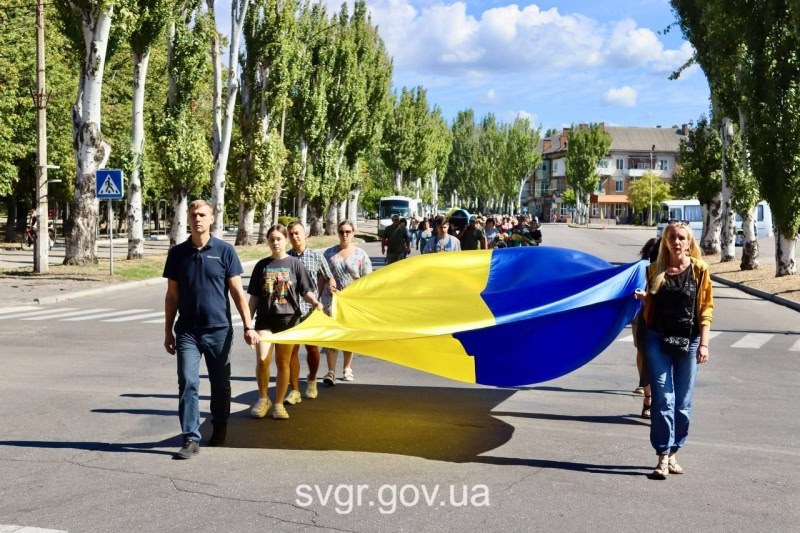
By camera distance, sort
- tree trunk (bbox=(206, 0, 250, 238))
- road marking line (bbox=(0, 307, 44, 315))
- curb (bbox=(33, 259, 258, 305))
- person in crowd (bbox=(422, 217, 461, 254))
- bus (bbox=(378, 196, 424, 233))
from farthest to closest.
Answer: bus (bbox=(378, 196, 424, 233)), tree trunk (bbox=(206, 0, 250, 238)), curb (bbox=(33, 259, 258, 305)), road marking line (bbox=(0, 307, 44, 315)), person in crowd (bbox=(422, 217, 461, 254))

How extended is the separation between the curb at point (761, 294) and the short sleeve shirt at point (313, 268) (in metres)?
14.7

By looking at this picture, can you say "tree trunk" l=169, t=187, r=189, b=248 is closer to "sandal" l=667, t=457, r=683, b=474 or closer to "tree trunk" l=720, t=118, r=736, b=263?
"tree trunk" l=720, t=118, r=736, b=263

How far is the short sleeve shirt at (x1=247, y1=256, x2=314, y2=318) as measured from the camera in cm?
890

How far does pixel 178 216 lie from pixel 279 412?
26.9m

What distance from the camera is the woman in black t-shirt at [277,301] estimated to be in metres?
8.89

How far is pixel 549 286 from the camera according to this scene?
8.73 meters

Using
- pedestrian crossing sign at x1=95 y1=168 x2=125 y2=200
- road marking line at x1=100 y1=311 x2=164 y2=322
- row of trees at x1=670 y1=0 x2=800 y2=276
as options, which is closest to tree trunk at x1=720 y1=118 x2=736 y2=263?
row of trees at x1=670 y1=0 x2=800 y2=276

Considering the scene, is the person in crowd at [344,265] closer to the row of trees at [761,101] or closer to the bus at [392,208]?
the row of trees at [761,101]

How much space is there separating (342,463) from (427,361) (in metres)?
1.41

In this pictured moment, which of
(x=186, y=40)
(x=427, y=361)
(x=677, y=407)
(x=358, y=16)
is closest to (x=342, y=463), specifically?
(x=427, y=361)

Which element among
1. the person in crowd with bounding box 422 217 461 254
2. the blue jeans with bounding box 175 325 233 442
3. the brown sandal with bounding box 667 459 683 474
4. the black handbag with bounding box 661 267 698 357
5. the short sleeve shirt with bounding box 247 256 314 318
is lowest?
the brown sandal with bounding box 667 459 683 474

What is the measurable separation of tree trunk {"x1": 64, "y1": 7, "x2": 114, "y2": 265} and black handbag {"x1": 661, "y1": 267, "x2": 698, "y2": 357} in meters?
22.2

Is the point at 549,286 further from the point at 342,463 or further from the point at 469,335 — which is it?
the point at 342,463

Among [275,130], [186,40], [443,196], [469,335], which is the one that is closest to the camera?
[469,335]
